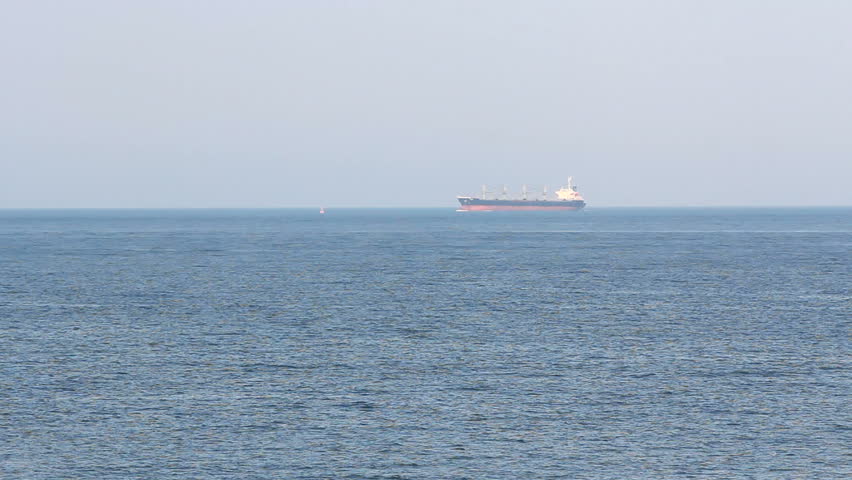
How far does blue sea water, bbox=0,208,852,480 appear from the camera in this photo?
31656 millimetres

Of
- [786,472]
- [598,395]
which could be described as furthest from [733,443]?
[598,395]

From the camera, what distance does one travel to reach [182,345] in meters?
53.1

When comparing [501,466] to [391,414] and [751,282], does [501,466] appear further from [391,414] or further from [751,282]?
[751,282]

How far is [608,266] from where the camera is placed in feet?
368

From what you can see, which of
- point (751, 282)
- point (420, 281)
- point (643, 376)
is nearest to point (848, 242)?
point (751, 282)

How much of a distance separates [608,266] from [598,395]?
7323 cm

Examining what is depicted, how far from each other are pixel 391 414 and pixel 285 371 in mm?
9394

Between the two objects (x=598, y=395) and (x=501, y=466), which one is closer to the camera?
(x=501, y=466)

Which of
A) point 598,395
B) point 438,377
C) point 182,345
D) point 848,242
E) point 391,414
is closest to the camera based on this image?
point 391,414

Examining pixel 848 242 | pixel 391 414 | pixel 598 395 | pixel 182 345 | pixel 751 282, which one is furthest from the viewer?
pixel 848 242

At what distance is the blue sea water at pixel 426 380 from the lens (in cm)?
3166

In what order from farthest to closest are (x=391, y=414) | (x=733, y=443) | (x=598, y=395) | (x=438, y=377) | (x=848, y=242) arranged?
1. (x=848, y=242)
2. (x=438, y=377)
3. (x=598, y=395)
4. (x=391, y=414)
5. (x=733, y=443)

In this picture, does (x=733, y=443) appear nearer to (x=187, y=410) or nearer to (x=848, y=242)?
(x=187, y=410)

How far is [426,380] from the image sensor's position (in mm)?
43312
